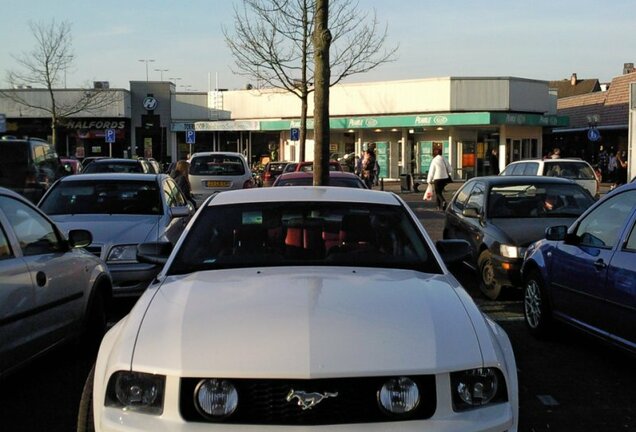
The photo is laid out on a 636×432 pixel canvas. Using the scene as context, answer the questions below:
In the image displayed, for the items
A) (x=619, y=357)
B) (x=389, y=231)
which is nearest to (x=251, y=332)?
(x=389, y=231)

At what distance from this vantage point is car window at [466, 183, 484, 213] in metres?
9.81

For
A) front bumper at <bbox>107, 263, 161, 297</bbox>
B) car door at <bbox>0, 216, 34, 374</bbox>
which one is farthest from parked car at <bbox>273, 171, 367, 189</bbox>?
car door at <bbox>0, 216, 34, 374</bbox>

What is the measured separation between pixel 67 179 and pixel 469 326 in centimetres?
754

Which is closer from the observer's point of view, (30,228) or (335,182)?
(30,228)

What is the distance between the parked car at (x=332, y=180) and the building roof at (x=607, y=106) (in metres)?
33.9

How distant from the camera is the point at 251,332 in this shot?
2961 millimetres

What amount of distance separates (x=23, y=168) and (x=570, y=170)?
13.9 meters

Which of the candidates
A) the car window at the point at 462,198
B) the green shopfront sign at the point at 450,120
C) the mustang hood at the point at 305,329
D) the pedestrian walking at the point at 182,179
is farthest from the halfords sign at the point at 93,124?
the mustang hood at the point at 305,329

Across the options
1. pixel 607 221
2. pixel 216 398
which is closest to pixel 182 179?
pixel 607 221

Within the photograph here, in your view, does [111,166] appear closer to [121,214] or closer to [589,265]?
[121,214]

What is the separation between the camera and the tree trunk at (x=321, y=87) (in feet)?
34.8

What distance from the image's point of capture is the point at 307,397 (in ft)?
9.00

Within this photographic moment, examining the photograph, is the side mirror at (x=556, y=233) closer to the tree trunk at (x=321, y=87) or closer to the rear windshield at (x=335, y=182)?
the tree trunk at (x=321, y=87)

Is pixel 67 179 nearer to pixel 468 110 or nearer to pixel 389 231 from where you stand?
pixel 389 231
